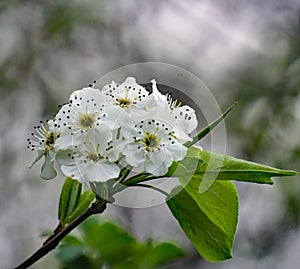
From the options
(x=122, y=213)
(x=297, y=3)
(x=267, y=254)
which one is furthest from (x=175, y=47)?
(x=267, y=254)

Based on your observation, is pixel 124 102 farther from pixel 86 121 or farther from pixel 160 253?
pixel 160 253

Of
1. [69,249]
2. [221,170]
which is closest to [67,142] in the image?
[221,170]

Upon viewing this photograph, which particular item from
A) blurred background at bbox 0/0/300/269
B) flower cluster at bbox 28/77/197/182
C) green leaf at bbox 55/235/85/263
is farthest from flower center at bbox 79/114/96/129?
blurred background at bbox 0/0/300/269

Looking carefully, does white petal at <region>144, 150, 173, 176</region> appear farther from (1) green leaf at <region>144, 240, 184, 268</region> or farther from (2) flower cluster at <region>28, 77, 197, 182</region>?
(1) green leaf at <region>144, 240, 184, 268</region>

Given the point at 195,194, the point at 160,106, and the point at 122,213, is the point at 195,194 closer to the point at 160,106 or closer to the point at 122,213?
the point at 160,106

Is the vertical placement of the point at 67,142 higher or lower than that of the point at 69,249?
higher


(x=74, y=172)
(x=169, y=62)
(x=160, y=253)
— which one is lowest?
(x=160, y=253)

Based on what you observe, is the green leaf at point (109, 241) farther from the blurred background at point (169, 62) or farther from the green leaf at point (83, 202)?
the blurred background at point (169, 62)
